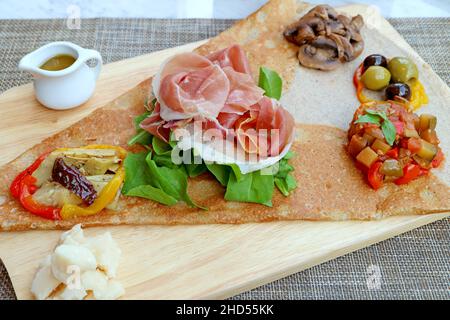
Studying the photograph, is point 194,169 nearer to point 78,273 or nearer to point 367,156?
point 78,273

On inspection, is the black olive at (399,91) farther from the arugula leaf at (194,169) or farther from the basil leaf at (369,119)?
the arugula leaf at (194,169)

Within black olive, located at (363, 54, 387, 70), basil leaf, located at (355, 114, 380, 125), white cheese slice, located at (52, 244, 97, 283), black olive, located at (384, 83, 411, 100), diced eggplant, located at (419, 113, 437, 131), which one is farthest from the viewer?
black olive, located at (363, 54, 387, 70)

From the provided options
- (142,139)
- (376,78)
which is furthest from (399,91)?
(142,139)

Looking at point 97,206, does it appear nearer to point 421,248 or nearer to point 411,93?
point 421,248

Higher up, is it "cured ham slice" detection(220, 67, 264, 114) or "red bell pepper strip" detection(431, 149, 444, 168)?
"cured ham slice" detection(220, 67, 264, 114)

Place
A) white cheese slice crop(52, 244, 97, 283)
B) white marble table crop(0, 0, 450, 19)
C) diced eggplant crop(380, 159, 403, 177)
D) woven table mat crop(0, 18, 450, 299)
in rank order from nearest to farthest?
1. white cheese slice crop(52, 244, 97, 283)
2. woven table mat crop(0, 18, 450, 299)
3. diced eggplant crop(380, 159, 403, 177)
4. white marble table crop(0, 0, 450, 19)

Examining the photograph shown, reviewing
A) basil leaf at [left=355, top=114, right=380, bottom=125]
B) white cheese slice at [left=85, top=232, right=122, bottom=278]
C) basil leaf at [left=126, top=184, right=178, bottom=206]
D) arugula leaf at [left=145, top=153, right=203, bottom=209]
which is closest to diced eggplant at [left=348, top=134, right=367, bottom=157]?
basil leaf at [left=355, top=114, right=380, bottom=125]

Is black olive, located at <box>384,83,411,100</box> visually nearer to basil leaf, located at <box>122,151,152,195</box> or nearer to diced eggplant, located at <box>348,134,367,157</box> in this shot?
diced eggplant, located at <box>348,134,367,157</box>
